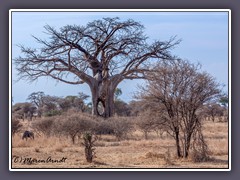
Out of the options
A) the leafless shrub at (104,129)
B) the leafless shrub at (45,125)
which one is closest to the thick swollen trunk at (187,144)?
the leafless shrub at (45,125)

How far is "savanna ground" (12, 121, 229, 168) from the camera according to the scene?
13298 millimetres

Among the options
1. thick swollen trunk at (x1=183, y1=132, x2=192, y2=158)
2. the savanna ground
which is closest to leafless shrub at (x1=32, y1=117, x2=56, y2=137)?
the savanna ground

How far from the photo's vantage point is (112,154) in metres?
16.2

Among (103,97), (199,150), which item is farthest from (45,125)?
(199,150)

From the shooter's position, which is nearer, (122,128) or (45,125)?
(45,125)

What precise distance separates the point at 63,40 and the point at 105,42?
2263mm

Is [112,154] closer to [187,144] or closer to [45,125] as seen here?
[187,144]

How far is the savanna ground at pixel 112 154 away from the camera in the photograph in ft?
43.6

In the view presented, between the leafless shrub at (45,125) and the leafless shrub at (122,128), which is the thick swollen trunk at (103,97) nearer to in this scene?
the leafless shrub at (122,128)

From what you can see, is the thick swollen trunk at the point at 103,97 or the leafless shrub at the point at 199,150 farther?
the thick swollen trunk at the point at 103,97

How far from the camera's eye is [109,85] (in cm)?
2773
